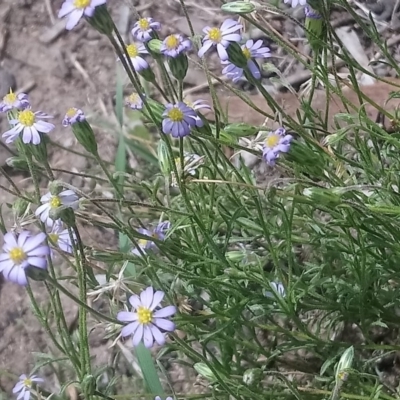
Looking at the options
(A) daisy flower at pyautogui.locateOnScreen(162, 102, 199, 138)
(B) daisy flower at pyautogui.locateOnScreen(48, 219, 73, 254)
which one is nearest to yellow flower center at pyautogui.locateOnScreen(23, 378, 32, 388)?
(B) daisy flower at pyautogui.locateOnScreen(48, 219, 73, 254)

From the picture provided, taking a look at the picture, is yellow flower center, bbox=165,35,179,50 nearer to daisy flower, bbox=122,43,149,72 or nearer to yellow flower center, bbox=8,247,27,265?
daisy flower, bbox=122,43,149,72

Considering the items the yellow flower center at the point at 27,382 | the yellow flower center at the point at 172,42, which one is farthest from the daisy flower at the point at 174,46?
the yellow flower center at the point at 27,382

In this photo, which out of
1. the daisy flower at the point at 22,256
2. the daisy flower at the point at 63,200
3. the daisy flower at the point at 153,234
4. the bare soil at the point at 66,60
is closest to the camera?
the daisy flower at the point at 22,256

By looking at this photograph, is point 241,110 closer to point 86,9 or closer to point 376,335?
point 376,335

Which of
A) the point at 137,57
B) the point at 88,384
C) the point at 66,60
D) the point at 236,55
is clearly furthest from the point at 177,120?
the point at 66,60

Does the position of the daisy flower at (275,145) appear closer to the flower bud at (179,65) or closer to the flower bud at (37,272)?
the flower bud at (179,65)

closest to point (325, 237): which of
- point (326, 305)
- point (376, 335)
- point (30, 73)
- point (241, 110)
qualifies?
point (326, 305)
